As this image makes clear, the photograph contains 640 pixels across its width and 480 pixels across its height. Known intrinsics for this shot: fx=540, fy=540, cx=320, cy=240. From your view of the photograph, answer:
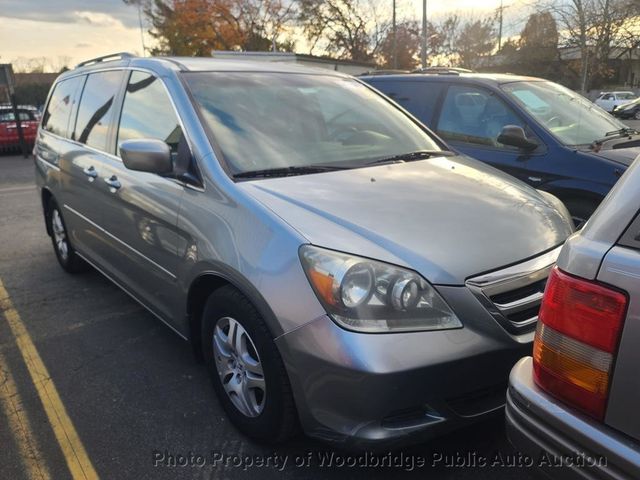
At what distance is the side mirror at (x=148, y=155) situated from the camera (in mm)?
2748

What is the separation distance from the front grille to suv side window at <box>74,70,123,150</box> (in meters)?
2.86

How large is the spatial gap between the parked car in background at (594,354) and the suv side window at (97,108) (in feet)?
10.7

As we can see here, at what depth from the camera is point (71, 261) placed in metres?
4.91

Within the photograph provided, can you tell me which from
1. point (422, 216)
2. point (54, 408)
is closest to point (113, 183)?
point (54, 408)

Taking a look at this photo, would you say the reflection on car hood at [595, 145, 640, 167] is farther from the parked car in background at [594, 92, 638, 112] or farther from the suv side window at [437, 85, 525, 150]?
the parked car in background at [594, 92, 638, 112]

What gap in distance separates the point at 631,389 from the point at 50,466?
241 centimetres

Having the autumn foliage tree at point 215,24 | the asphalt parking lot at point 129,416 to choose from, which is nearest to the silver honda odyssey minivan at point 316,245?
the asphalt parking lot at point 129,416

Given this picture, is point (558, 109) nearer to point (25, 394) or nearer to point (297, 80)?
point (297, 80)

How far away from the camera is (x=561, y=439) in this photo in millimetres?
1516

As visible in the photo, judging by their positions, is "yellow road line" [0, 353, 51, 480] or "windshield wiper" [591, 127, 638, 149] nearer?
"yellow road line" [0, 353, 51, 480]

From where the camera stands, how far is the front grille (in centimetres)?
212

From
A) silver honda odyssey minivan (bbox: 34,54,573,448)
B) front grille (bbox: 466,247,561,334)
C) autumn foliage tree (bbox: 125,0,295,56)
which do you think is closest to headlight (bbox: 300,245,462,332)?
silver honda odyssey minivan (bbox: 34,54,573,448)

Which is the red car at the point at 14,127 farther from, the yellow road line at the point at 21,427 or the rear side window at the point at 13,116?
the yellow road line at the point at 21,427

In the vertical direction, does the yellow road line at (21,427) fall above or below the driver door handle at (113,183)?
below
